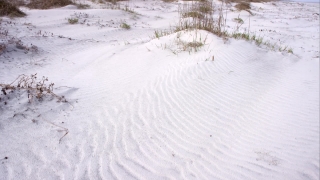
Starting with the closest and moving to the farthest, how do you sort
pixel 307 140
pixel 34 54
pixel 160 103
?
pixel 307 140, pixel 160 103, pixel 34 54

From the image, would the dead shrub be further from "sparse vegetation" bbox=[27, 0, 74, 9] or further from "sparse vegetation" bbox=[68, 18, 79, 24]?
"sparse vegetation" bbox=[27, 0, 74, 9]

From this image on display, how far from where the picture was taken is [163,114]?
120 inches

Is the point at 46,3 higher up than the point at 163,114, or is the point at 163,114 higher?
the point at 46,3

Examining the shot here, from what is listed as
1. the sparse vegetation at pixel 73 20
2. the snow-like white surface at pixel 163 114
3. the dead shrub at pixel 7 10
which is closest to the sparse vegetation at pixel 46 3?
the dead shrub at pixel 7 10

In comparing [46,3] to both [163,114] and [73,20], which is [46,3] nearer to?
[73,20]

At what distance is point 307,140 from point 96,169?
2934 mm

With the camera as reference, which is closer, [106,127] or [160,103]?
[106,127]

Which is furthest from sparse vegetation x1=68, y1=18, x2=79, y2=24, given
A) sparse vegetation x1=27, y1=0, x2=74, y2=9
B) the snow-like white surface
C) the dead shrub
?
sparse vegetation x1=27, y1=0, x2=74, y2=9

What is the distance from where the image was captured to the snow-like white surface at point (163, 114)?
2229 mm

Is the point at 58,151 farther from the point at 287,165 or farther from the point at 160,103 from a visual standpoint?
the point at 287,165

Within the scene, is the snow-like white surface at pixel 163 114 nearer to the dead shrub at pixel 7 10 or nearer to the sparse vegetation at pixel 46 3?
the dead shrub at pixel 7 10

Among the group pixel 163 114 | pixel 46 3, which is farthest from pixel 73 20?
pixel 163 114

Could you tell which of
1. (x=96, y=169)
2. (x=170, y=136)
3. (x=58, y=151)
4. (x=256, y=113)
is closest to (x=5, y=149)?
(x=58, y=151)

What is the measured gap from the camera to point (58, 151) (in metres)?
2.25
